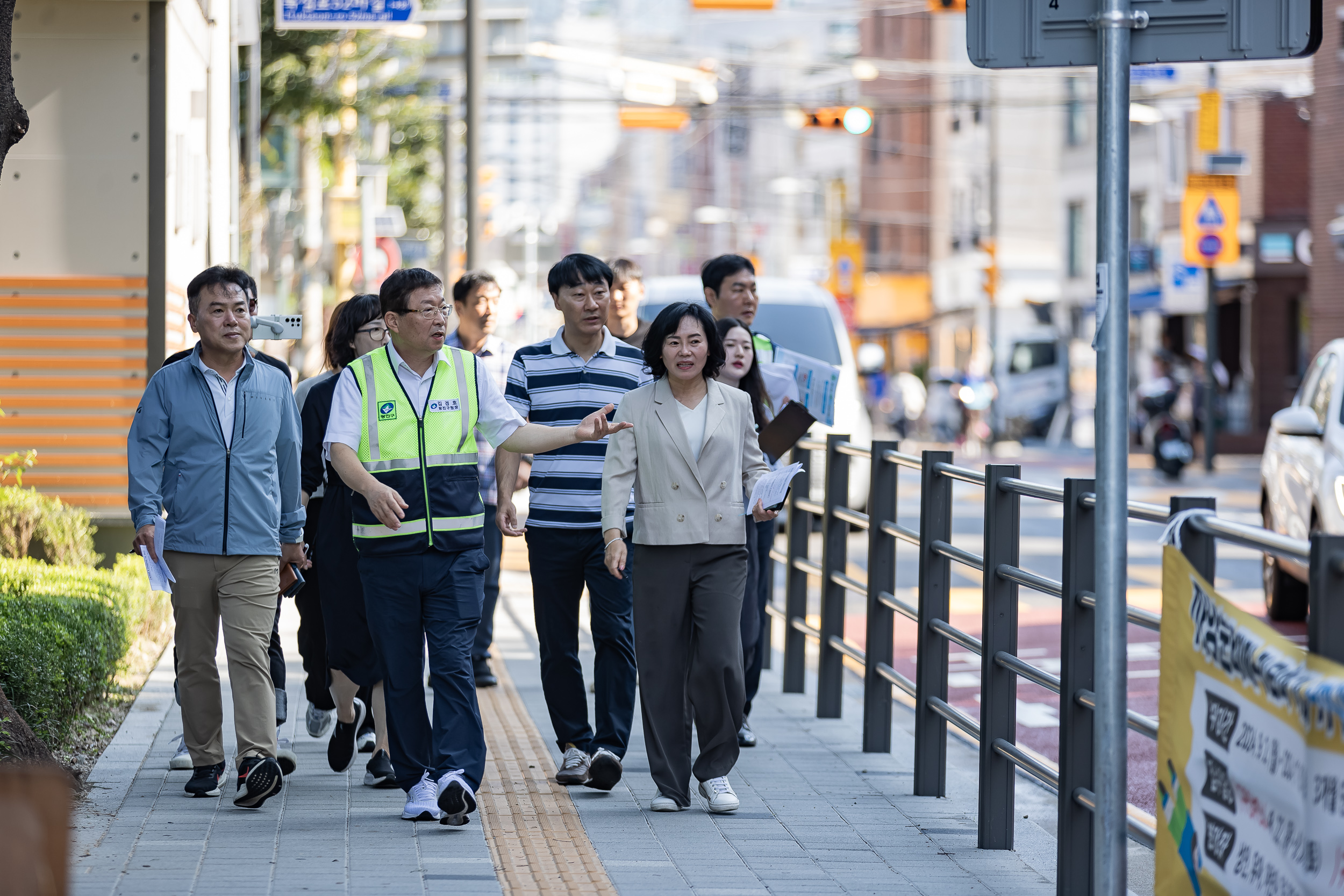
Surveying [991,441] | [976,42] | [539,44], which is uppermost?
[539,44]

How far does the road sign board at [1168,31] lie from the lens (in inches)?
178

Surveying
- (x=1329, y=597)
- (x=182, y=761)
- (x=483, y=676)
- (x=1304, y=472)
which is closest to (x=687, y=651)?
(x=182, y=761)

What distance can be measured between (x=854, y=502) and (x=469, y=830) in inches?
505

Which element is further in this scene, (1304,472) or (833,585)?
(1304,472)

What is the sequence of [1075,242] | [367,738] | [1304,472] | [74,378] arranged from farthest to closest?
[1075,242]
[1304,472]
[74,378]
[367,738]

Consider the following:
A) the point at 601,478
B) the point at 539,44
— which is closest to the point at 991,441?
the point at 539,44

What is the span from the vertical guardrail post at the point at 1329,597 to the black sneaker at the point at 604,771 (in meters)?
3.56

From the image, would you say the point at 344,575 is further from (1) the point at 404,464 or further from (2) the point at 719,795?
(2) the point at 719,795

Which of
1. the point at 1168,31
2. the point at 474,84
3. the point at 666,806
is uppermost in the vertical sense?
the point at 474,84

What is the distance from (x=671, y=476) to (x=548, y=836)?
132 cm

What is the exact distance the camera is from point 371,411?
627cm

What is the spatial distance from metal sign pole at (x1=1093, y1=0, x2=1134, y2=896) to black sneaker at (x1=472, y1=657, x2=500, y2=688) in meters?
5.02

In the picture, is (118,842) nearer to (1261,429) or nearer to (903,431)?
(1261,429)

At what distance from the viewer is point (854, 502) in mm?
18781
